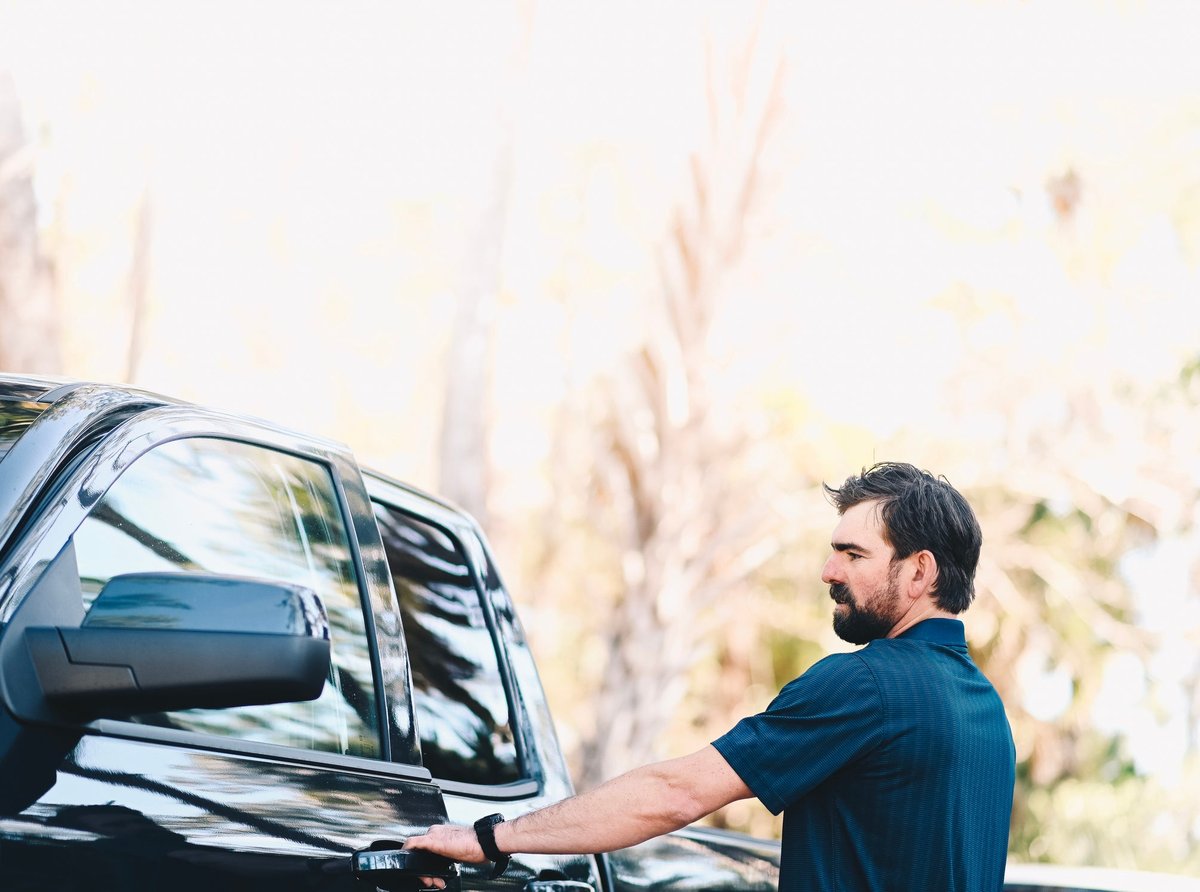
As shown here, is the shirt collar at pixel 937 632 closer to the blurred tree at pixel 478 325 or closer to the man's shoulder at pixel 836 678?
the man's shoulder at pixel 836 678

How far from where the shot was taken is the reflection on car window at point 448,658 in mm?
2848

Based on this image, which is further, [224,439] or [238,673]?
[224,439]

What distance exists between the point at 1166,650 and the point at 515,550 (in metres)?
6.19

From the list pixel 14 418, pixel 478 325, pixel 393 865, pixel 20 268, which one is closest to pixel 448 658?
pixel 393 865

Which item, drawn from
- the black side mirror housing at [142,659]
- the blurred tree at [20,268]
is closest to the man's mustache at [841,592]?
the black side mirror housing at [142,659]

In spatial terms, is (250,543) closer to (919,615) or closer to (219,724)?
(219,724)

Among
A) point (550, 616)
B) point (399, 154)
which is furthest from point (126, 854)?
point (399, 154)

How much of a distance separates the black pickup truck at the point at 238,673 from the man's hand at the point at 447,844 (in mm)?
35

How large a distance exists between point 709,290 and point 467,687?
18.1 ft

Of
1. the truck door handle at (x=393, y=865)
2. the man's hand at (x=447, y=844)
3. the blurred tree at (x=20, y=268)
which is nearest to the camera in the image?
the truck door handle at (x=393, y=865)

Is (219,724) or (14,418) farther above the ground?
(14,418)

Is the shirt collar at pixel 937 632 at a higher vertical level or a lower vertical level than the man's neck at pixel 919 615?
lower

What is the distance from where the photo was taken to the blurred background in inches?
336

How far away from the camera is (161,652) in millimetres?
1725
